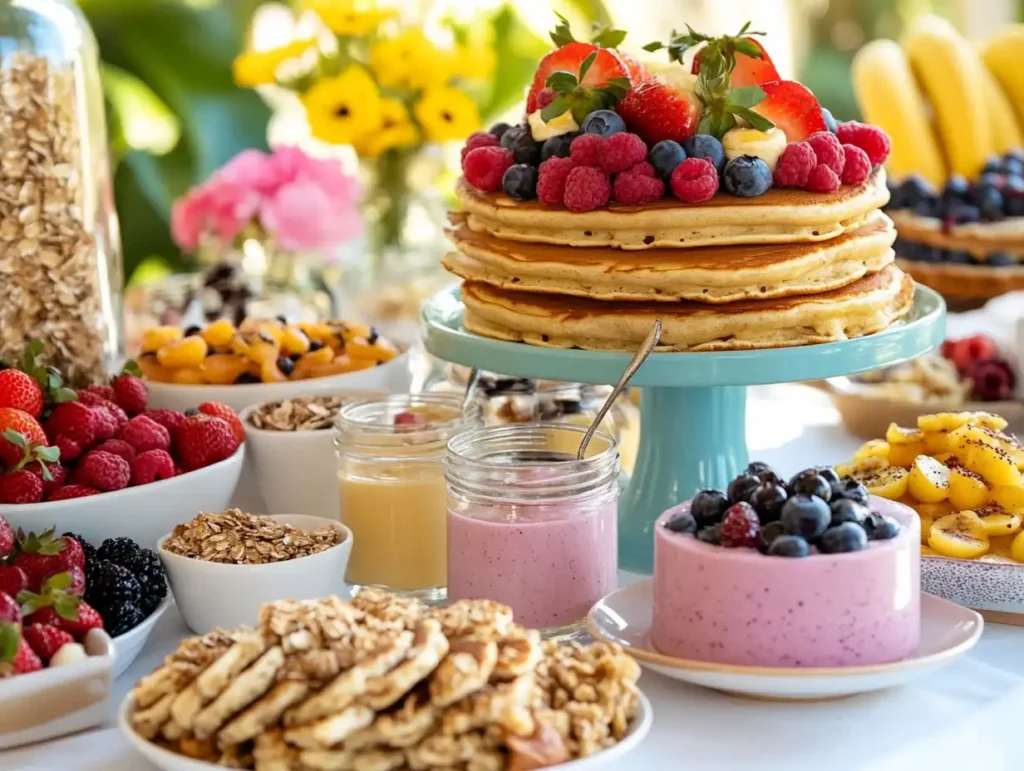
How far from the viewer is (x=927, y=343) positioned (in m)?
1.40

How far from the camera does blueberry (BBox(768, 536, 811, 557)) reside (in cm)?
105

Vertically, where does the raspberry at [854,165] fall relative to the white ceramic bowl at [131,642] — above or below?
above

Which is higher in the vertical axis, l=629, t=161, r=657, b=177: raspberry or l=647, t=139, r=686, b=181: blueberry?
l=647, t=139, r=686, b=181: blueberry

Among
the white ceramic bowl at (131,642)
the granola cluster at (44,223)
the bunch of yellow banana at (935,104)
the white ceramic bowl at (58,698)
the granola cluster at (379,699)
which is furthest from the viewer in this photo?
the bunch of yellow banana at (935,104)

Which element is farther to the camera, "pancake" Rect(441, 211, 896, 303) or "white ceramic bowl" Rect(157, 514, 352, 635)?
"pancake" Rect(441, 211, 896, 303)

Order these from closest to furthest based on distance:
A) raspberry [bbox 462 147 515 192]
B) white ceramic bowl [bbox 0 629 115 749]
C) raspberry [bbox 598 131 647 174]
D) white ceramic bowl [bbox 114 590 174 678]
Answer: white ceramic bowl [bbox 0 629 115 749] → white ceramic bowl [bbox 114 590 174 678] → raspberry [bbox 598 131 647 174] → raspberry [bbox 462 147 515 192]

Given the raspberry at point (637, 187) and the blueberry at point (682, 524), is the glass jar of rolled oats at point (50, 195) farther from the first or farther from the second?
the blueberry at point (682, 524)

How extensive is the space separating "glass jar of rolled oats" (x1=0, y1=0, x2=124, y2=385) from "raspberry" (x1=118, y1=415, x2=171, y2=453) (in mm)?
300

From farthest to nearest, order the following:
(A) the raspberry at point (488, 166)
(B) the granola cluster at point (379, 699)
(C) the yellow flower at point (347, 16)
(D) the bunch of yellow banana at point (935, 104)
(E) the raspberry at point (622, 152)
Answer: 1. (D) the bunch of yellow banana at point (935, 104)
2. (C) the yellow flower at point (347, 16)
3. (A) the raspberry at point (488, 166)
4. (E) the raspberry at point (622, 152)
5. (B) the granola cluster at point (379, 699)

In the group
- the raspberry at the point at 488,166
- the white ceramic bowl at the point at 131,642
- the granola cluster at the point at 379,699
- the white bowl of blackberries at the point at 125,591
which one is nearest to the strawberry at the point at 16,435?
the white bowl of blackberries at the point at 125,591

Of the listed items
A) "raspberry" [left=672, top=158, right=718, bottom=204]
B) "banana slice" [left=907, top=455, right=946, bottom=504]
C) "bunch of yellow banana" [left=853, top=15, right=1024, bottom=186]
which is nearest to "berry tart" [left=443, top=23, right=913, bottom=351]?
"raspberry" [left=672, top=158, right=718, bottom=204]

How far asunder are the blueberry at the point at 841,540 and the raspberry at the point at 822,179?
0.43 m

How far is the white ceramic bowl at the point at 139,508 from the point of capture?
1275 millimetres

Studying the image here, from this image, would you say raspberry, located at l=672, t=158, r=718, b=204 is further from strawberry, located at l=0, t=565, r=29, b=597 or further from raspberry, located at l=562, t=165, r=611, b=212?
strawberry, located at l=0, t=565, r=29, b=597
